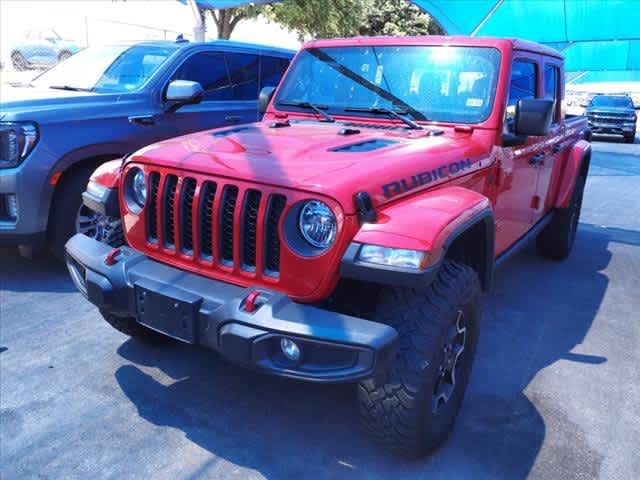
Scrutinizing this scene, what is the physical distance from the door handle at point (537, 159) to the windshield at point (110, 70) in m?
3.25

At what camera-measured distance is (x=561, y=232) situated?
5203mm

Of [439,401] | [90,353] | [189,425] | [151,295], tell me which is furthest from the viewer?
[90,353]

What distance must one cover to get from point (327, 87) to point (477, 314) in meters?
1.84

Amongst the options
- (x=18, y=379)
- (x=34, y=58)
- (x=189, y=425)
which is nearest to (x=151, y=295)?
(x=189, y=425)

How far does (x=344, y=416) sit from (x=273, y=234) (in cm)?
110

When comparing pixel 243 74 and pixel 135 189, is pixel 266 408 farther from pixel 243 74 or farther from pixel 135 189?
pixel 243 74

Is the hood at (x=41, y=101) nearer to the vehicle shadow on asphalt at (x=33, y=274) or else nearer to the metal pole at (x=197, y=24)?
the vehicle shadow on asphalt at (x=33, y=274)

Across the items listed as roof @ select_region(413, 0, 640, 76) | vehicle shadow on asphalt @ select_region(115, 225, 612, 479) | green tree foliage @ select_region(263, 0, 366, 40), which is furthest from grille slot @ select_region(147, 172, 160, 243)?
green tree foliage @ select_region(263, 0, 366, 40)

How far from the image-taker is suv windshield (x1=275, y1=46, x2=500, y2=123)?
3.30m

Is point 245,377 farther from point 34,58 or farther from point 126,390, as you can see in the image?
point 34,58

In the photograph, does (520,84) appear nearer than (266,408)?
No

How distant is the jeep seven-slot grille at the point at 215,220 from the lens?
2.30 metres

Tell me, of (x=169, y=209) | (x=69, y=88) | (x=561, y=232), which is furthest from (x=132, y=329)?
(x=561, y=232)

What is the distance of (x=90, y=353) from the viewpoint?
3371 mm
